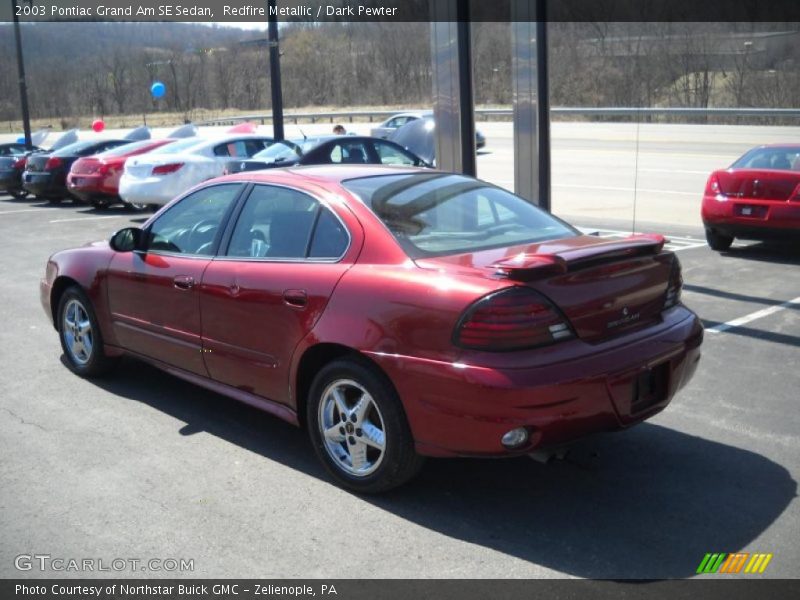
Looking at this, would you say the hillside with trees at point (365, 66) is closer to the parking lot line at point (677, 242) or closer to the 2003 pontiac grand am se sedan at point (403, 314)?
the parking lot line at point (677, 242)

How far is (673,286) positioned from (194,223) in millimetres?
2942

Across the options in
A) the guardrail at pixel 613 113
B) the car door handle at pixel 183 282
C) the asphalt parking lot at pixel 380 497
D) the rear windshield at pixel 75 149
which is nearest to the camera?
the asphalt parking lot at pixel 380 497

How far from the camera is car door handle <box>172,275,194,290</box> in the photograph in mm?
5305

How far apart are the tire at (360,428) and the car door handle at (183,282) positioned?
1184 millimetres

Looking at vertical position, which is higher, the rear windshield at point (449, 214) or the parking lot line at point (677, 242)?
the rear windshield at point (449, 214)

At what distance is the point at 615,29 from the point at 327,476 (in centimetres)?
1869

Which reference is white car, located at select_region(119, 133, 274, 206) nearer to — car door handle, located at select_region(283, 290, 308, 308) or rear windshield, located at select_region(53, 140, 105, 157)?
rear windshield, located at select_region(53, 140, 105, 157)

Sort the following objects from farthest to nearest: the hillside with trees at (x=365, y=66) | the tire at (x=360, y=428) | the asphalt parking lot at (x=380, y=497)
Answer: the hillside with trees at (x=365, y=66)
the tire at (x=360, y=428)
the asphalt parking lot at (x=380, y=497)

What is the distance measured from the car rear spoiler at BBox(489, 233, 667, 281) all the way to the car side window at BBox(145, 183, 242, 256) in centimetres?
202

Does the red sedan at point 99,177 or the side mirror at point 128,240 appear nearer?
the side mirror at point 128,240

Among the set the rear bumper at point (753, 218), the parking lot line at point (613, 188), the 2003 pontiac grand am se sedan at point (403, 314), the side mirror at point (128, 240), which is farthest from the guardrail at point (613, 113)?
the 2003 pontiac grand am se sedan at point (403, 314)

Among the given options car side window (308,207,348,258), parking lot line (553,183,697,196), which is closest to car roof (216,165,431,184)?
car side window (308,207,348,258)

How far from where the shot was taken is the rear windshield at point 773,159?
10.7 metres

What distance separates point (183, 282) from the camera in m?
5.36
